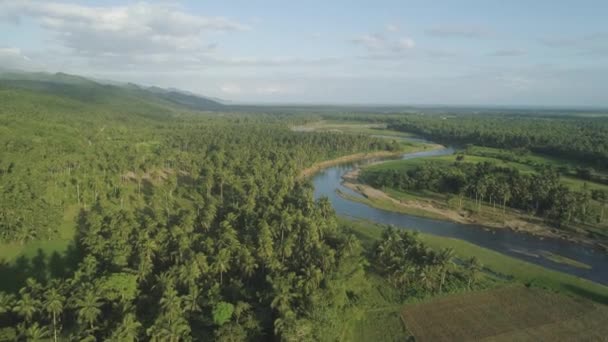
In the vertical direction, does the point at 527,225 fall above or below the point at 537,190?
below

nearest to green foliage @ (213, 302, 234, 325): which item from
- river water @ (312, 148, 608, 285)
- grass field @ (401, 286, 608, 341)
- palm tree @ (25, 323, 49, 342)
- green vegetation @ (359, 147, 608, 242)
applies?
palm tree @ (25, 323, 49, 342)

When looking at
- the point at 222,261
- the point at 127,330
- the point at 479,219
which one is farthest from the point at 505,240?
the point at 127,330

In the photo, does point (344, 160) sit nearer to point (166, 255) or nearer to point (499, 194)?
point (499, 194)

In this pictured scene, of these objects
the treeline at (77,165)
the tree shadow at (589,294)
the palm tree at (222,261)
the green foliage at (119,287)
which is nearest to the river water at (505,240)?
the tree shadow at (589,294)

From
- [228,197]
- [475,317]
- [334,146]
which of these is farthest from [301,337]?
[334,146]

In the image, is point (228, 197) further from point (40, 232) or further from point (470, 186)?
point (470, 186)

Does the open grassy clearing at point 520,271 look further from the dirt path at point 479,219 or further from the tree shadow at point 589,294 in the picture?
the dirt path at point 479,219
